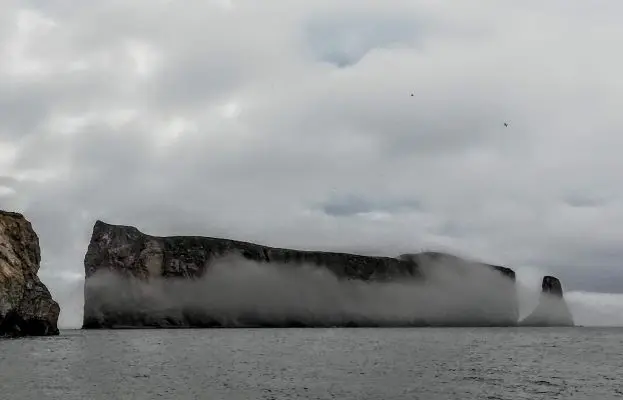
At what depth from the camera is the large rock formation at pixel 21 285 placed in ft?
409

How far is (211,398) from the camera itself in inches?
2009

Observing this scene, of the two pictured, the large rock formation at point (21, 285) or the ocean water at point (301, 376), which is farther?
the large rock formation at point (21, 285)

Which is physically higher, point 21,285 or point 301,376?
point 21,285

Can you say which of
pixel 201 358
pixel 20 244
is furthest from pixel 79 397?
pixel 20 244

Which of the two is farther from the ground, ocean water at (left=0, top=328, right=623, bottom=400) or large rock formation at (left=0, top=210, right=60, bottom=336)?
large rock formation at (left=0, top=210, right=60, bottom=336)

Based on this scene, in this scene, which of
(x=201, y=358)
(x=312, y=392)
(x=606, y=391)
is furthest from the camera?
(x=201, y=358)

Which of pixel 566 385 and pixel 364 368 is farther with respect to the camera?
pixel 364 368

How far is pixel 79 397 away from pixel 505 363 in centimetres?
5548

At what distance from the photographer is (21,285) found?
12762 centimetres

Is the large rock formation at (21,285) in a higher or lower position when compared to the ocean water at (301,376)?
higher

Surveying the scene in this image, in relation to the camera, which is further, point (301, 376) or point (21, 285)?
point (21, 285)

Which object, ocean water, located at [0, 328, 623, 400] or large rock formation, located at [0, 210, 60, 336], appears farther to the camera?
large rock formation, located at [0, 210, 60, 336]

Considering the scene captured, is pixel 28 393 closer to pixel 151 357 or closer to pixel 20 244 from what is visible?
pixel 151 357

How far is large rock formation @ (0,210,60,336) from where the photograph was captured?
4911 inches
